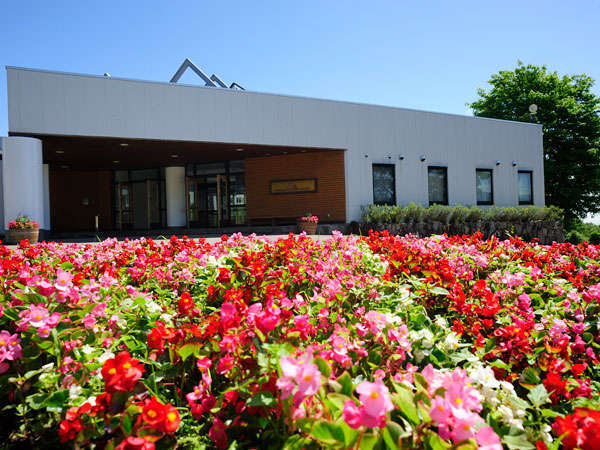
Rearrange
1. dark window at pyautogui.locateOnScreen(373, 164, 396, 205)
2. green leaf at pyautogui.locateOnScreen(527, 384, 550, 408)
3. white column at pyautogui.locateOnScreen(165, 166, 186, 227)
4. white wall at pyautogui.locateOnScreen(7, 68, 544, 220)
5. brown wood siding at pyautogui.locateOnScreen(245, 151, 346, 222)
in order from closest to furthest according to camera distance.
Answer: green leaf at pyautogui.locateOnScreen(527, 384, 550, 408), white wall at pyautogui.locateOnScreen(7, 68, 544, 220), brown wood siding at pyautogui.locateOnScreen(245, 151, 346, 222), dark window at pyautogui.locateOnScreen(373, 164, 396, 205), white column at pyautogui.locateOnScreen(165, 166, 186, 227)

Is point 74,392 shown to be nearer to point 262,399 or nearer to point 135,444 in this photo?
point 135,444

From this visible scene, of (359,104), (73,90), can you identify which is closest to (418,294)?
(73,90)

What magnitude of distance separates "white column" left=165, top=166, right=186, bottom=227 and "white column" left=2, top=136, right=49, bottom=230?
7.02 m

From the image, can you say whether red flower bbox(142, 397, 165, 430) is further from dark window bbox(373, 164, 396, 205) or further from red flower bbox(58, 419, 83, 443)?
dark window bbox(373, 164, 396, 205)

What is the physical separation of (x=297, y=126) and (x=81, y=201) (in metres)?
12.0

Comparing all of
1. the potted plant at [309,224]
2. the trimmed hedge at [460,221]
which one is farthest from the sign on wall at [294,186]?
the potted plant at [309,224]

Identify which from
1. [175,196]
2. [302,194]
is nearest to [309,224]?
[302,194]

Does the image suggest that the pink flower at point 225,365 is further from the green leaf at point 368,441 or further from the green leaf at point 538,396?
the green leaf at point 538,396

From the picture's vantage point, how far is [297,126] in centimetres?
1473

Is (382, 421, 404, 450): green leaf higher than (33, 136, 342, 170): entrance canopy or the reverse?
the reverse

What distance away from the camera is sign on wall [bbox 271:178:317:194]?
16125mm

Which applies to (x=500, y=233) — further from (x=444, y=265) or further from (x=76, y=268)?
(x=76, y=268)

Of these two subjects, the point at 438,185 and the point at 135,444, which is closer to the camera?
the point at 135,444

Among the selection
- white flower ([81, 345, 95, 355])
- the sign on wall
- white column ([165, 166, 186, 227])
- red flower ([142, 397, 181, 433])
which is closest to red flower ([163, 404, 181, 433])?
red flower ([142, 397, 181, 433])
